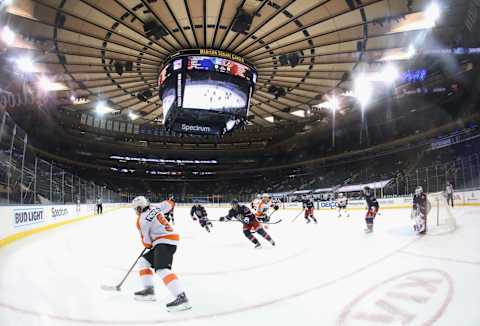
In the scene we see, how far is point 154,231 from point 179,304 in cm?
90

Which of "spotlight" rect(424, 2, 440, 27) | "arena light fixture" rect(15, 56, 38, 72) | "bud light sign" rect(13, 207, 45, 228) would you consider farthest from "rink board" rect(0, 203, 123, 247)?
"spotlight" rect(424, 2, 440, 27)

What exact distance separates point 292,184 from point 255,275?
113 feet

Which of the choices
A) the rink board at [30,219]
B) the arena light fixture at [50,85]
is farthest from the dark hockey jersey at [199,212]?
the arena light fixture at [50,85]

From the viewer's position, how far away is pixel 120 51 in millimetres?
11180

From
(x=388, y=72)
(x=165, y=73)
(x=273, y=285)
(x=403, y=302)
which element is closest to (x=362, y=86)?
(x=388, y=72)

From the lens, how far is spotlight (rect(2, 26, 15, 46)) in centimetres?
1025

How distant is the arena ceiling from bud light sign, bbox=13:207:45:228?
6.00m

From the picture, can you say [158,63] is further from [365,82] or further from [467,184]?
[467,184]

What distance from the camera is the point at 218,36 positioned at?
10586mm

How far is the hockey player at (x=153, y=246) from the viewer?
10.9 feet

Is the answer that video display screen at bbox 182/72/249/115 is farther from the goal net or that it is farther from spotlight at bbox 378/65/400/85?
the goal net

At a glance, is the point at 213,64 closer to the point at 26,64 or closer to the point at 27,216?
the point at 27,216

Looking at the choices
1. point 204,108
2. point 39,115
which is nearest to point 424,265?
point 204,108

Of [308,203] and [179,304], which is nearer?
[179,304]
